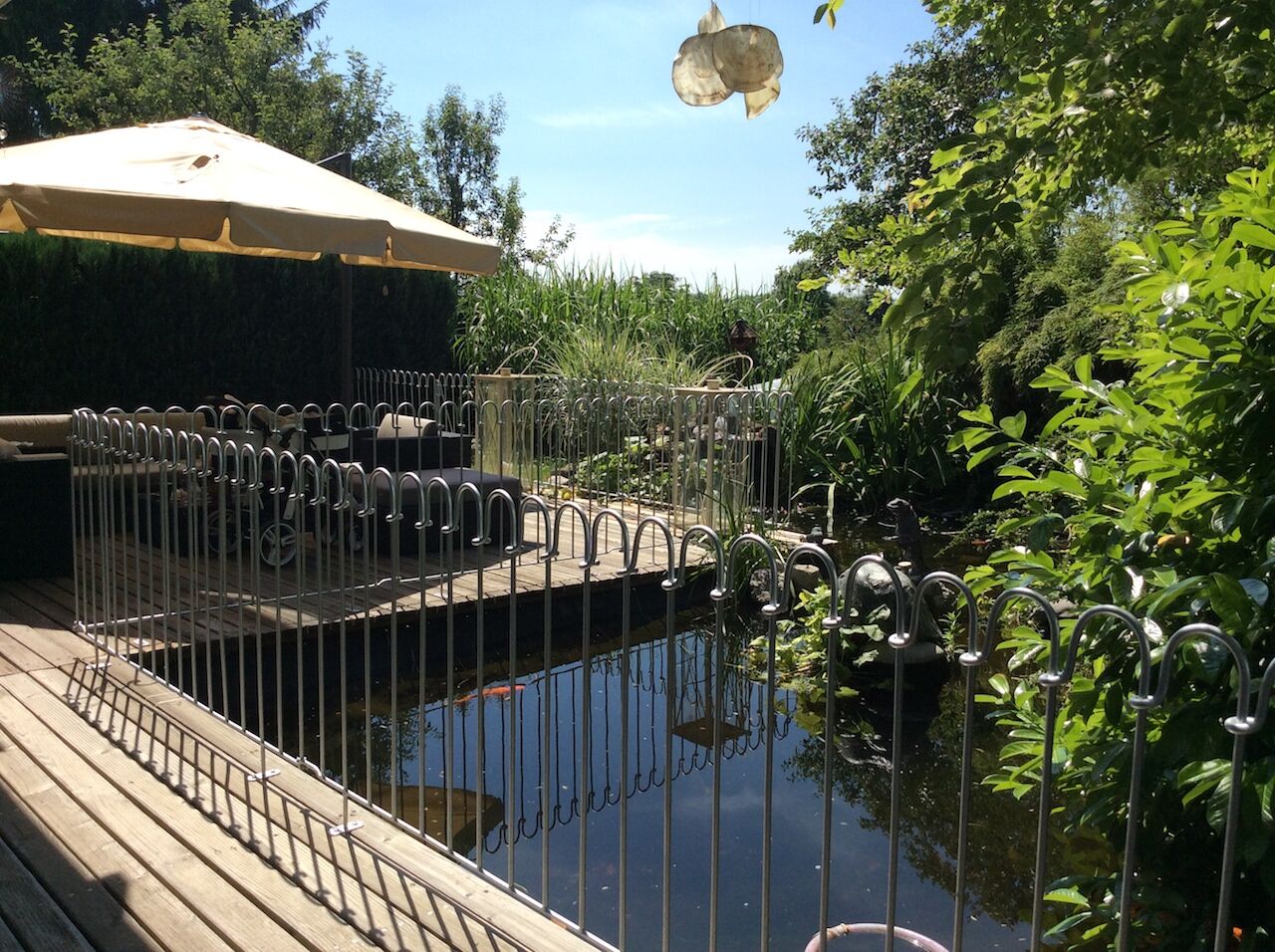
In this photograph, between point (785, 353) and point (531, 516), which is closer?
point (531, 516)

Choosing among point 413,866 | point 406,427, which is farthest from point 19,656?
point 406,427

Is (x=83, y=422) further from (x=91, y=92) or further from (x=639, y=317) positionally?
(x=91, y=92)

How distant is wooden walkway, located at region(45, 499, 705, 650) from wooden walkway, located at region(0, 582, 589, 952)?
0.69 m

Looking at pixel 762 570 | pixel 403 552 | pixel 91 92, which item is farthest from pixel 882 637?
pixel 91 92

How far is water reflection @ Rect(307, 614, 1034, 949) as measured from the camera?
3215mm

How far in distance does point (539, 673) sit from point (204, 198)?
3.21 metres

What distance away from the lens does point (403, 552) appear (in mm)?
6750

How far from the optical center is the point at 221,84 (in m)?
18.3

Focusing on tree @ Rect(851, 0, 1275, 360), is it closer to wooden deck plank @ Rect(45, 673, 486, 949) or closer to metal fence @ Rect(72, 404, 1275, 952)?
metal fence @ Rect(72, 404, 1275, 952)

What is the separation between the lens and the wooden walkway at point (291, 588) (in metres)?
4.70

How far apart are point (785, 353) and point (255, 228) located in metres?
9.73

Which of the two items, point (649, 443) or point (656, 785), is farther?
point (649, 443)

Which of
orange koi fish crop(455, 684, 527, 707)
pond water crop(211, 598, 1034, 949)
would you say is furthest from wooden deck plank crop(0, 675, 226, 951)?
orange koi fish crop(455, 684, 527, 707)

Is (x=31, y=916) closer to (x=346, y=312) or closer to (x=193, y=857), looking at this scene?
(x=193, y=857)
